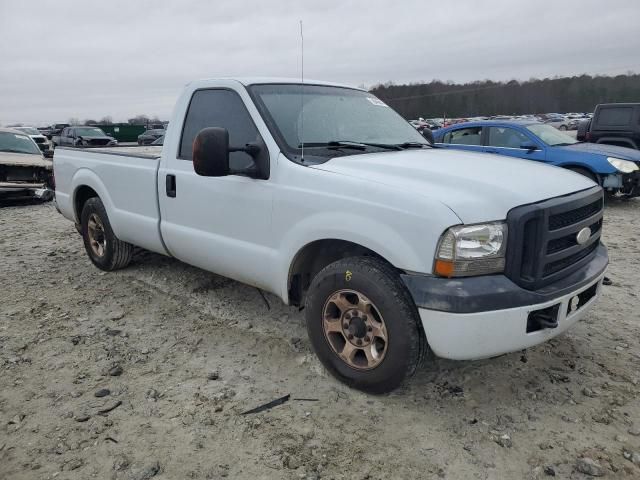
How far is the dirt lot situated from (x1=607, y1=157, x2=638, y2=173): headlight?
5.12 meters

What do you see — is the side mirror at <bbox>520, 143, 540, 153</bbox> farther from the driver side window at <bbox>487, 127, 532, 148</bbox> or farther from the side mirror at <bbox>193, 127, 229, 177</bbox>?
the side mirror at <bbox>193, 127, 229, 177</bbox>

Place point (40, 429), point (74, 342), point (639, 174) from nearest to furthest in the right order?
point (40, 429), point (74, 342), point (639, 174)

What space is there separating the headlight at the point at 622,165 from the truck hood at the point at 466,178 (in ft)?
21.1

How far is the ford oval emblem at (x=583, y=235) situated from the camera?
2979 millimetres

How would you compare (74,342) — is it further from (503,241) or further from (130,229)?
(503,241)

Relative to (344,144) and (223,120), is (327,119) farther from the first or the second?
(223,120)

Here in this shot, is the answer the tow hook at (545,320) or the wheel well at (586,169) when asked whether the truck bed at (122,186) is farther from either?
the wheel well at (586,169)

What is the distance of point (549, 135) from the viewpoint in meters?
9.74

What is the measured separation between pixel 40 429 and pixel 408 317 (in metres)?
2.09

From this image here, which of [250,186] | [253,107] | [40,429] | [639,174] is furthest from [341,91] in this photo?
[639,174]

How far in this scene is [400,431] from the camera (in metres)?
2.74

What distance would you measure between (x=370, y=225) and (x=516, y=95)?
73.8 metres

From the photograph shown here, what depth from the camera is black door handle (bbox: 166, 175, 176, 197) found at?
411cm

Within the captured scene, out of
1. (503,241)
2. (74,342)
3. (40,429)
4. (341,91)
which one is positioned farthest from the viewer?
(341,91)
